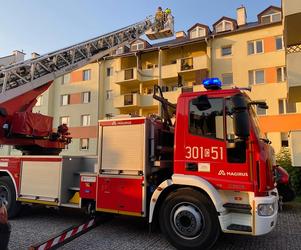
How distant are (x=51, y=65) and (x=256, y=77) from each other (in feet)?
57.8

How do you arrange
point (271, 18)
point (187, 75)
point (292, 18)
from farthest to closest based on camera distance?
point (187, 75) → point (271, 18) → point (292, 18)

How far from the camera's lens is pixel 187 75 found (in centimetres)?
2623

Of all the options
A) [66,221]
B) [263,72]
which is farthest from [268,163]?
[263,72]

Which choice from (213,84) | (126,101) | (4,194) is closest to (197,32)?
(126,101)

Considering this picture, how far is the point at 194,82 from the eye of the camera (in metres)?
26.2

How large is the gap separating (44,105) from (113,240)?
28.8 m

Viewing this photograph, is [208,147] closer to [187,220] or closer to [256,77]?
[187,220]

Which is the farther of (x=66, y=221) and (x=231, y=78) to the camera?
(x=231, y=78)

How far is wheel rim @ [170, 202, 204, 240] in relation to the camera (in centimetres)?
566

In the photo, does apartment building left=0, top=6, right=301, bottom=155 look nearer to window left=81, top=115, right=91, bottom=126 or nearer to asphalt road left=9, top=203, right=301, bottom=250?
window left=81, top=115, right=91, bottom=126

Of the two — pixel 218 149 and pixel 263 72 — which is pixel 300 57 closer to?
pixel 218 149

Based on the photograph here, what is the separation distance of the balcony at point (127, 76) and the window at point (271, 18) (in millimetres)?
11395

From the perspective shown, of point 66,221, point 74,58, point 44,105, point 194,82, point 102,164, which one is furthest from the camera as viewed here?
point 44,105

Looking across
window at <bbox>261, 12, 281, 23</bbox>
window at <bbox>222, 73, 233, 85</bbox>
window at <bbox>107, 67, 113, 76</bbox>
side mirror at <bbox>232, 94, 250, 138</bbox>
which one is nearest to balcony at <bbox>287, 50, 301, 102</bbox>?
side mirror at <bbox>232, 94, 250, 138</bbox>
